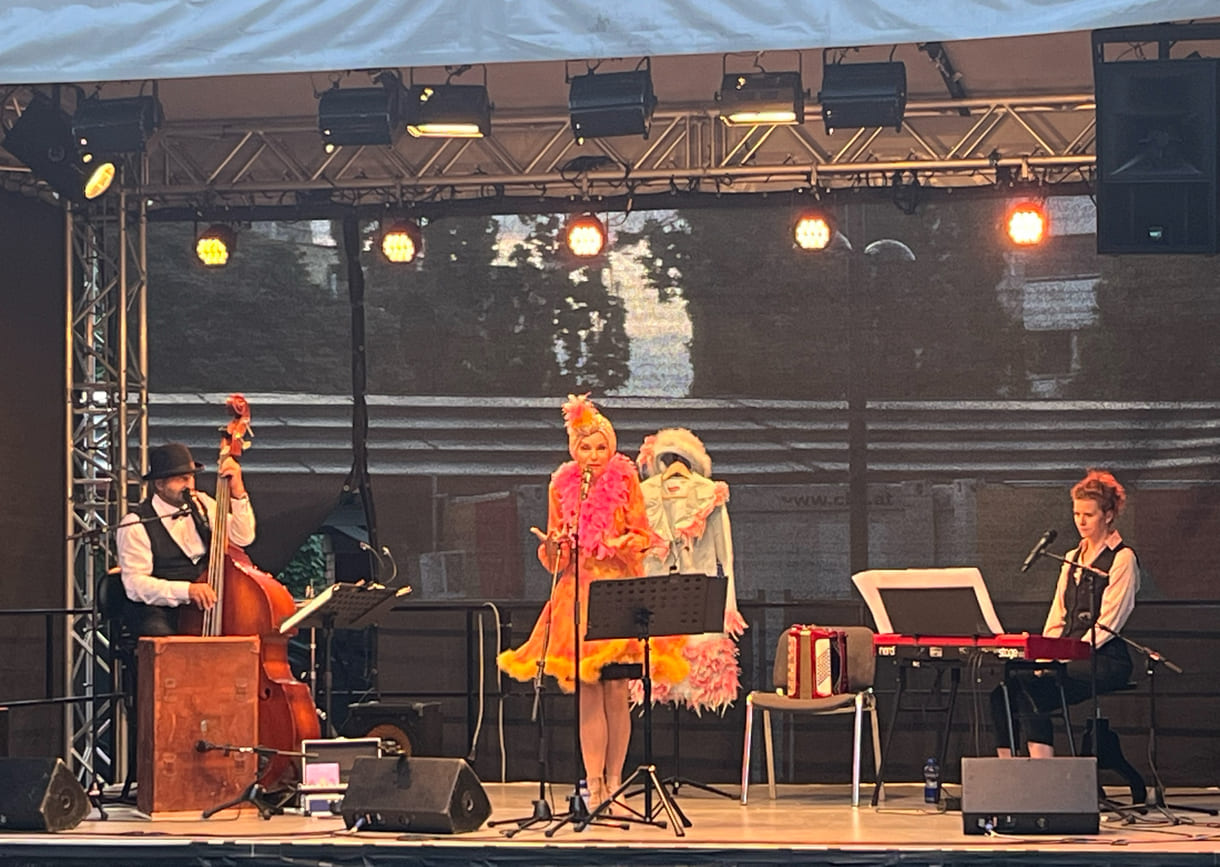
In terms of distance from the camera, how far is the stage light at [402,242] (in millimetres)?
10461

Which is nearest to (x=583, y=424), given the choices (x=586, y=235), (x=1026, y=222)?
Result: (x=586, y=235)

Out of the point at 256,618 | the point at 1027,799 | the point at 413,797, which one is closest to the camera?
the point at 1027,799

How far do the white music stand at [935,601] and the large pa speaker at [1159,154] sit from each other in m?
1.56

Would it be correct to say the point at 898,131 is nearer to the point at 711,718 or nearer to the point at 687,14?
the point at 711,718

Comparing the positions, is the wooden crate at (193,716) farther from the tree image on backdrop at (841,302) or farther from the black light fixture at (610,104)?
the tree image on backdrop at (841,302)

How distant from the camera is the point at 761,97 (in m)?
9.04

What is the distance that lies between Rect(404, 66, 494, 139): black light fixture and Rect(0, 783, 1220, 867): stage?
3860mm

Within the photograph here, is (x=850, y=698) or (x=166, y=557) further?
(x=850, y=698)

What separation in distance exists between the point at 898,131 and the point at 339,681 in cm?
446

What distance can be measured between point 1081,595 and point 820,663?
1223mm

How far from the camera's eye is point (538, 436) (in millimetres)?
10469

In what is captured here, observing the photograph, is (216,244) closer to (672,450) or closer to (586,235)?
(586,235)

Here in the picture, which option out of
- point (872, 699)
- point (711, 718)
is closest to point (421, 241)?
point (711, 718)

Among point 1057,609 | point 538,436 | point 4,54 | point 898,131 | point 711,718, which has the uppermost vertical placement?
point 898,131
